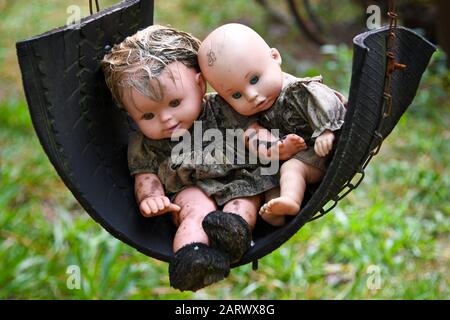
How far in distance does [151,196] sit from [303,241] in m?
1.58

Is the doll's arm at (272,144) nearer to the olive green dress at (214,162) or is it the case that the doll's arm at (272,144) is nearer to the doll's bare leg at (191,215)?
the olive green dress at (214,162)

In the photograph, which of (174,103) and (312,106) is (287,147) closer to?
(312,106)

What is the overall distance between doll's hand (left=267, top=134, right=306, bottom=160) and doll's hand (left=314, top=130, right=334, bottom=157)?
0.05 meters

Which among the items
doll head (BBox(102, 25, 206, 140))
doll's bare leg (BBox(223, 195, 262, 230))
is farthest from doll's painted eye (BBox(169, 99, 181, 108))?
doll's bare leg (BBox(223, 195, 262, 230))

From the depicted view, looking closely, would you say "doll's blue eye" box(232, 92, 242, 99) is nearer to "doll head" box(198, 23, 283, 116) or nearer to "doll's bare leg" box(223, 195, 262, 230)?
"doll head" box(198, 23, 283, 116)

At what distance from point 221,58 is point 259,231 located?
14.1 inches

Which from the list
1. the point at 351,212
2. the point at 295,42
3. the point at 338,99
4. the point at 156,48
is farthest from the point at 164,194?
the point at 295,42

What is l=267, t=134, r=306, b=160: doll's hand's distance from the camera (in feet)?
4.20

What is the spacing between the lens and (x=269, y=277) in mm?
2650

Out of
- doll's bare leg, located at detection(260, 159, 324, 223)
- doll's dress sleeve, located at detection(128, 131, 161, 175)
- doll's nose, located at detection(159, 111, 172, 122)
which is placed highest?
doll's nose, located at detection(159, 111, 172, 122)

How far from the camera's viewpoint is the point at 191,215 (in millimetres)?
1321
